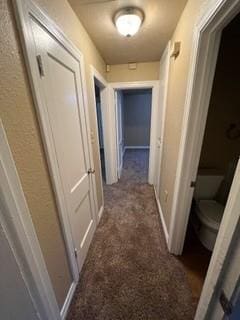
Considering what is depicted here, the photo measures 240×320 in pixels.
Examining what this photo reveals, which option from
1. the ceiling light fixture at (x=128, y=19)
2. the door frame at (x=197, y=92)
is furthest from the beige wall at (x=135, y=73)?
the door frame at (x=197, y=92)

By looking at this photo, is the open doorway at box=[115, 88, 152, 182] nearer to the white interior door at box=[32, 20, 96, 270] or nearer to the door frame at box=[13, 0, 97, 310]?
the white interior door at box=[32, 20, 96, 270]

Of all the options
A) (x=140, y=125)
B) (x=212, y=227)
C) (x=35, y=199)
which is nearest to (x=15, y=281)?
(x=35, y=199)

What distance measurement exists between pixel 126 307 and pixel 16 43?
1.87m

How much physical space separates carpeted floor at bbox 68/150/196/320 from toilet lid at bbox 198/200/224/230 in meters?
0.52

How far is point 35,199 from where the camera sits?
829 mm

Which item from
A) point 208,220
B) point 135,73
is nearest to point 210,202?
point 208,220

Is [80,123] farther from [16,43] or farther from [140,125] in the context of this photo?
[140,125]

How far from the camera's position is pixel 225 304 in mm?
548

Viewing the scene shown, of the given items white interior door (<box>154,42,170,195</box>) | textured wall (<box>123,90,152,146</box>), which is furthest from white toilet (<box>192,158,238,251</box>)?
textured wall (<box>123,90,152,146</box>)

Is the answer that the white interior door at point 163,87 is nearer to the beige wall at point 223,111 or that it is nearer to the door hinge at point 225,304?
the beige wall at point 223,111

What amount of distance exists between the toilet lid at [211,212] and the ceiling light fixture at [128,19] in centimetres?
196

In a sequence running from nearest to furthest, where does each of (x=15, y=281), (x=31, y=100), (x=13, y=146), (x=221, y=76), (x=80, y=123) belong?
(x=15, y=281) → (x=13, y=146) → (x=31, y=100) → (x=80, y=123) → (x=221, y=76)

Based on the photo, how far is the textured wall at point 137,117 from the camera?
5.31 metres

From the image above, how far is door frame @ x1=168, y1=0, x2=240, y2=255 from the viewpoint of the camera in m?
0.84
